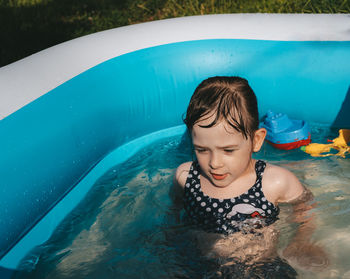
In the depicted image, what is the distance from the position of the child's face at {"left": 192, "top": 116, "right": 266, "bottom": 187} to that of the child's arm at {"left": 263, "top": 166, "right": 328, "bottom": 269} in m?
0.19

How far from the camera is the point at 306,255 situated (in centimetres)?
197

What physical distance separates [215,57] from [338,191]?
1272mm

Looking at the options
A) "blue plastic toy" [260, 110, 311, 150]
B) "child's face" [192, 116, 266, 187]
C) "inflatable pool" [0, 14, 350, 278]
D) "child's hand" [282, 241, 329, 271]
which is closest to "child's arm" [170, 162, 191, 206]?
"child's face" [192, 116, 266, 187]

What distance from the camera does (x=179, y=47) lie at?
3178mm

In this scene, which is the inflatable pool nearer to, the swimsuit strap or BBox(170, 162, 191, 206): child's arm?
BBox(170, 162, 191, 206): child's arm

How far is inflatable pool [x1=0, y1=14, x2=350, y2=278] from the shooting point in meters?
2.61

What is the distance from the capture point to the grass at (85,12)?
421 centimetres

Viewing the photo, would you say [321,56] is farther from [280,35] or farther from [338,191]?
[338,191]

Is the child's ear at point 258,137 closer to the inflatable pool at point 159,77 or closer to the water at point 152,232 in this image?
the water at point 152,232

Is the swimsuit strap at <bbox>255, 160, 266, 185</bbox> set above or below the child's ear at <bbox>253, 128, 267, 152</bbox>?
below

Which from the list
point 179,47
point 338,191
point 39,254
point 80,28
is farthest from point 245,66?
point 80,28

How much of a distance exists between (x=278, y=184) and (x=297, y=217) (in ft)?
0.89

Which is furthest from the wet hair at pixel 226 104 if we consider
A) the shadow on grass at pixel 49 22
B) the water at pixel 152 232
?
the shadow on grass at pixel 49 22

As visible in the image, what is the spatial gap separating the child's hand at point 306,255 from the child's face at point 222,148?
17.3 inches
